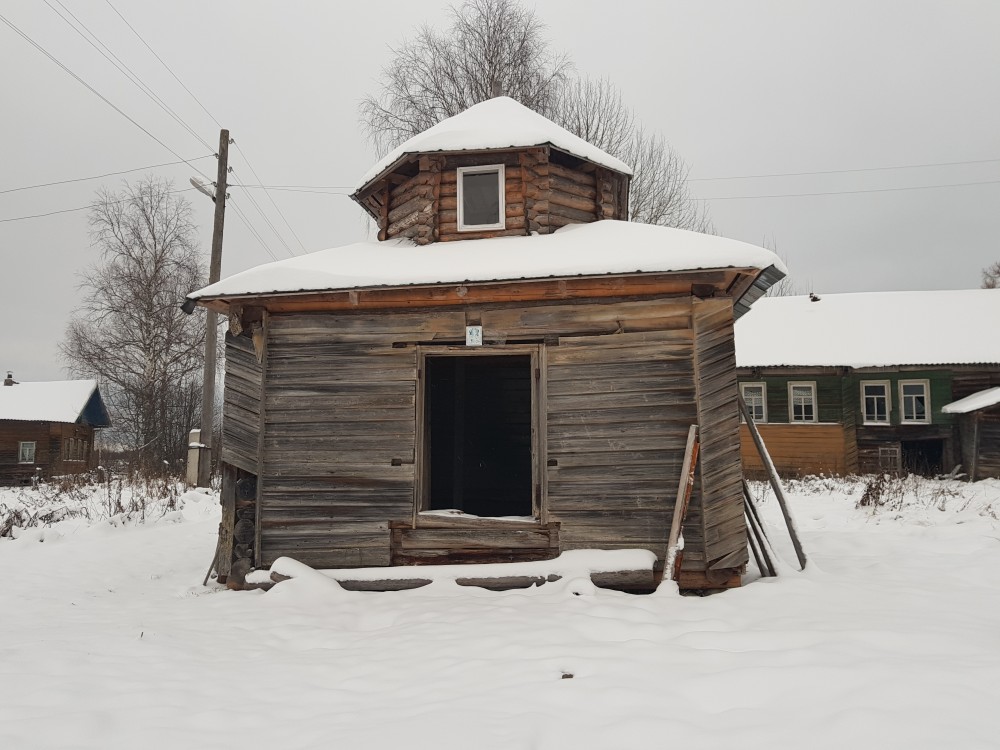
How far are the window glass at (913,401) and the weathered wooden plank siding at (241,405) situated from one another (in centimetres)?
2104

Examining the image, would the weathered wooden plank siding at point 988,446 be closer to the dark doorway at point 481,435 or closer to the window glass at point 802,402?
the window glass at point 802,402

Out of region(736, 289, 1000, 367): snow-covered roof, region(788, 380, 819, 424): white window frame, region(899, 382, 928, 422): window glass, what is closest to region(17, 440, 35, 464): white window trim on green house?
region(736, 289, 1000, 367): snow-covered roof

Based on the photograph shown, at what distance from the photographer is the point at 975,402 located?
747 inches

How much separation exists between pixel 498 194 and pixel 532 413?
12.3 ft

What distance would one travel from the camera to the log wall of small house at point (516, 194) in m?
9.19

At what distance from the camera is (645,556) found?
6875 millimetres

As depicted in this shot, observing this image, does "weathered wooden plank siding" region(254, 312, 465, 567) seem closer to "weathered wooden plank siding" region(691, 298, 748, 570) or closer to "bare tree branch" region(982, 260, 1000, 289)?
"weathered wooden plank siding" region(691, 298, 748, 570)

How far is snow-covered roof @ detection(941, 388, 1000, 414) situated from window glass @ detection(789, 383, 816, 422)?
388 cm

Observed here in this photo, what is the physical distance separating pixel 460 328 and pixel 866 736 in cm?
562

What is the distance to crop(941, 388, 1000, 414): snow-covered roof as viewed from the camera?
59.5 ft

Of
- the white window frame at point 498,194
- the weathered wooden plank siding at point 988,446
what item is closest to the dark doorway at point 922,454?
the weathered wooden plank siding at point 988,446

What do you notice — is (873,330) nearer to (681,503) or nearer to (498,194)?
(498,194)

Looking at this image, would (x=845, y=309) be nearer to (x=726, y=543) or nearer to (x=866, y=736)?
(x=726, y=543)

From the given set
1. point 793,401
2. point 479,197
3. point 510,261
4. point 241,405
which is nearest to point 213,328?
point 241,405
